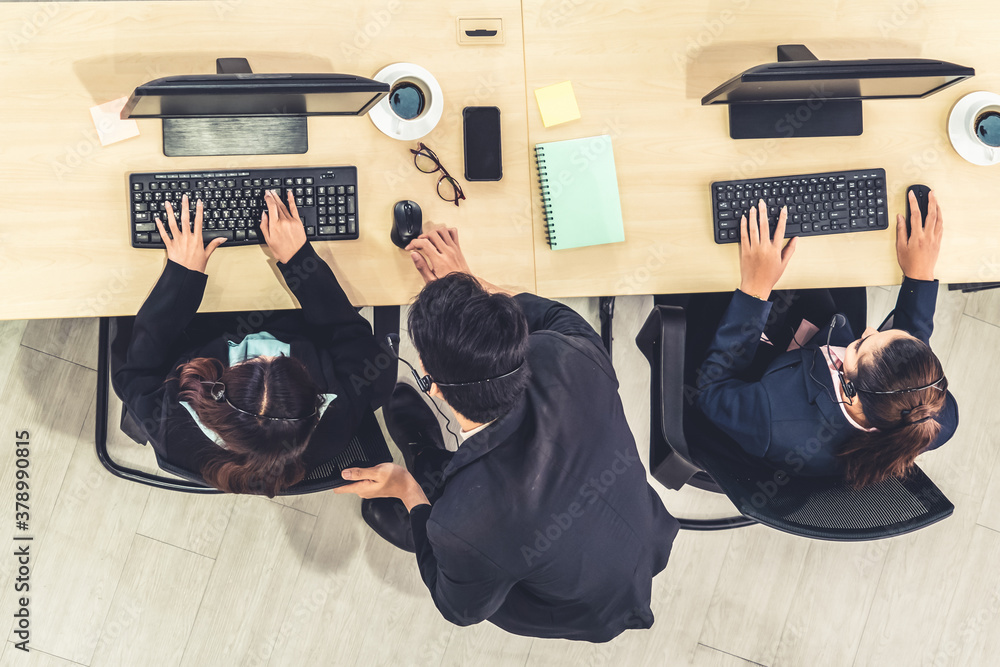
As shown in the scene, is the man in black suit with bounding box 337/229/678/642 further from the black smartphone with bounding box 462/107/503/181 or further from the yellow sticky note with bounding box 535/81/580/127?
the yellow sticky note with bounding box 535/81/580/127

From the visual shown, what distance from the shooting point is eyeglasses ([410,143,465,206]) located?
147 centimetres

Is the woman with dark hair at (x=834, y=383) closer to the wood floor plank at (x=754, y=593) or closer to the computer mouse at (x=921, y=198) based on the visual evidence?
the computer mouse at (x=921, y=198)

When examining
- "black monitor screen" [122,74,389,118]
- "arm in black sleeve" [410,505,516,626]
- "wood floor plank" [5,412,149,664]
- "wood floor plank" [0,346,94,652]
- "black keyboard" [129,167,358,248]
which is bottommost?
"wood floor plank" [5,412,149,664]

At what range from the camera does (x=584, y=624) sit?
4.36ft

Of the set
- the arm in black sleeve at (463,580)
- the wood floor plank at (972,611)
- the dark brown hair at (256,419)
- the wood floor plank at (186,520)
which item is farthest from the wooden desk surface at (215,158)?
the wood floor plank at (972,611)

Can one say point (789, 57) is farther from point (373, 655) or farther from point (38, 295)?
point (373, 655)

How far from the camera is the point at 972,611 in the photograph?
7.07 ft

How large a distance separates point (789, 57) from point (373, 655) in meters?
2.01

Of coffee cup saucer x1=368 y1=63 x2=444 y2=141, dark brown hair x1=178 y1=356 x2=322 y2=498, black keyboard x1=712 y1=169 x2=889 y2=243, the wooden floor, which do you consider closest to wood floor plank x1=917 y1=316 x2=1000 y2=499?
the wooden floor

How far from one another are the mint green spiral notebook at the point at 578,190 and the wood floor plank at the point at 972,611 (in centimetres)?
175

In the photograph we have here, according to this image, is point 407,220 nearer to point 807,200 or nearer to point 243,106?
point 243,106

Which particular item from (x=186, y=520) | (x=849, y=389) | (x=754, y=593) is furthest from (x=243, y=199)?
(x=754, y=593)

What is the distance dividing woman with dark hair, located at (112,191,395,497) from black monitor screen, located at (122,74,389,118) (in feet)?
0.63

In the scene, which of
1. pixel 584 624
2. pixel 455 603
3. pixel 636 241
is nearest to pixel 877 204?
pixel 636 241
